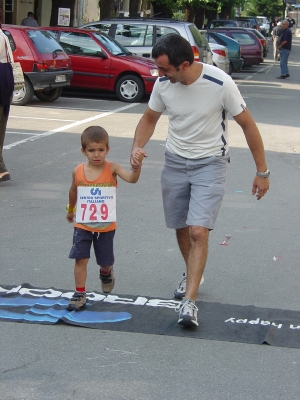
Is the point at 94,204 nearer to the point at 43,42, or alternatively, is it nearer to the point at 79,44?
the point at 43,42

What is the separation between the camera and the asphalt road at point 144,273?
4051 mm

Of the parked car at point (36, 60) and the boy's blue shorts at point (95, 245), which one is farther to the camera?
the parked car at point (36, 60)

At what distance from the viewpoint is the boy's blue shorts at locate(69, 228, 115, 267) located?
5004mm

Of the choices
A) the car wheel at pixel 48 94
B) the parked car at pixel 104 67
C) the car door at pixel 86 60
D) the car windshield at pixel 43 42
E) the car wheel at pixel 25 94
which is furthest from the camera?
the car door at pixel 86 60

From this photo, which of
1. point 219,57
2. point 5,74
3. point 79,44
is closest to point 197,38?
point 79,44

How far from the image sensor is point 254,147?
16.5 feet

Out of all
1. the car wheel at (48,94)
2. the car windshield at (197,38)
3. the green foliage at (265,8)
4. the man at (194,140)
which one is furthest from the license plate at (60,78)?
the green foliage at (265,8)

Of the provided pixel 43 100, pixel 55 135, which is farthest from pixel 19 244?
pixel 43 100

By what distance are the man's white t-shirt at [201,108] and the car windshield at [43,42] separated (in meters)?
12.3

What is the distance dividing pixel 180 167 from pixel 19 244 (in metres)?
2.15

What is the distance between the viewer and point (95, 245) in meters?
5.11

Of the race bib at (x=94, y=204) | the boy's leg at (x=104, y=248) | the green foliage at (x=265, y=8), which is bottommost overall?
the green foliage at (x=265, y=8)

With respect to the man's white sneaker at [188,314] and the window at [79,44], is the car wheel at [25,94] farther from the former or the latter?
the man's white sneaker at [188,314]

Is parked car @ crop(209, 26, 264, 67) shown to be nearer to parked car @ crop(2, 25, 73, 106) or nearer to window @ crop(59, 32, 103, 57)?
window @ crop(59, 32, 103, 57)
